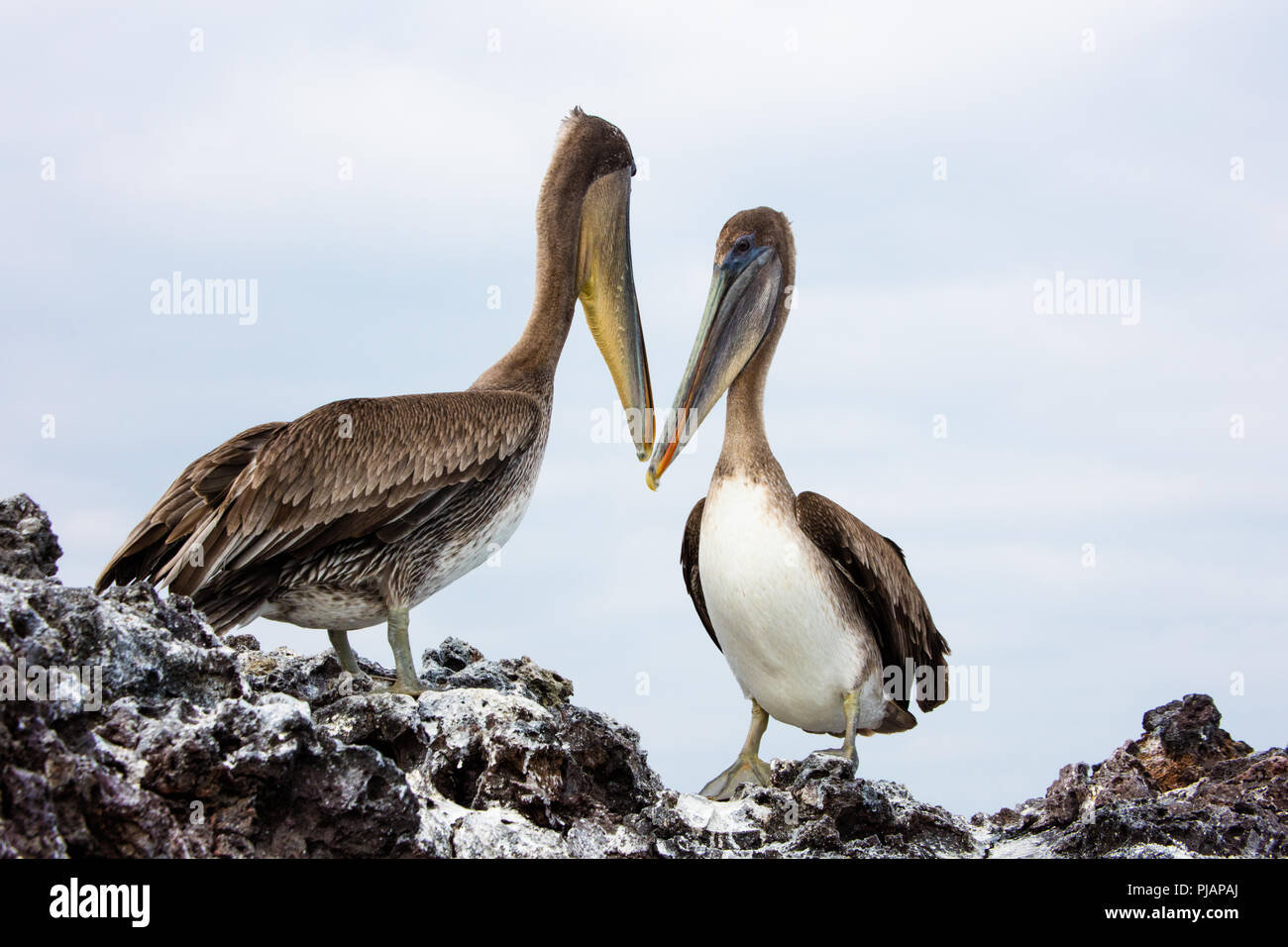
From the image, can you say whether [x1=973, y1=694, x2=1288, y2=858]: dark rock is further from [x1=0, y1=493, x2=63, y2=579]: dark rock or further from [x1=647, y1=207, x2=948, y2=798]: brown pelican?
[x1=0, y1=493, x2=63, y2=579]: dark rock

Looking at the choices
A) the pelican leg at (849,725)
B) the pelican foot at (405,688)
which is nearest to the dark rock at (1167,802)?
the pelican leg at (849,725)

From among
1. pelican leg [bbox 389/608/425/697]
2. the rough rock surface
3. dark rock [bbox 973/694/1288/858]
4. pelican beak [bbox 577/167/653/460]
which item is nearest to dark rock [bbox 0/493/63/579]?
the rough rock surface

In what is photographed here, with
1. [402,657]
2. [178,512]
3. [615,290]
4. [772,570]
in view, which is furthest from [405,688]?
[615,290]

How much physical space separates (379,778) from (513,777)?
107 cm

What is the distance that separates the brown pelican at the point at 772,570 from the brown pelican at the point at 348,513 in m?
1.03

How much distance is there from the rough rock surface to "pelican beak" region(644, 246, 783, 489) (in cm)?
159

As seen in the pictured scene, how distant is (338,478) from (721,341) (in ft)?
7.85

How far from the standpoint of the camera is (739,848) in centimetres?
569

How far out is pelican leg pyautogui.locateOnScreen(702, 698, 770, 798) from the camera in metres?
7.21

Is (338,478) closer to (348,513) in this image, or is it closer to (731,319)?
(348,513)
